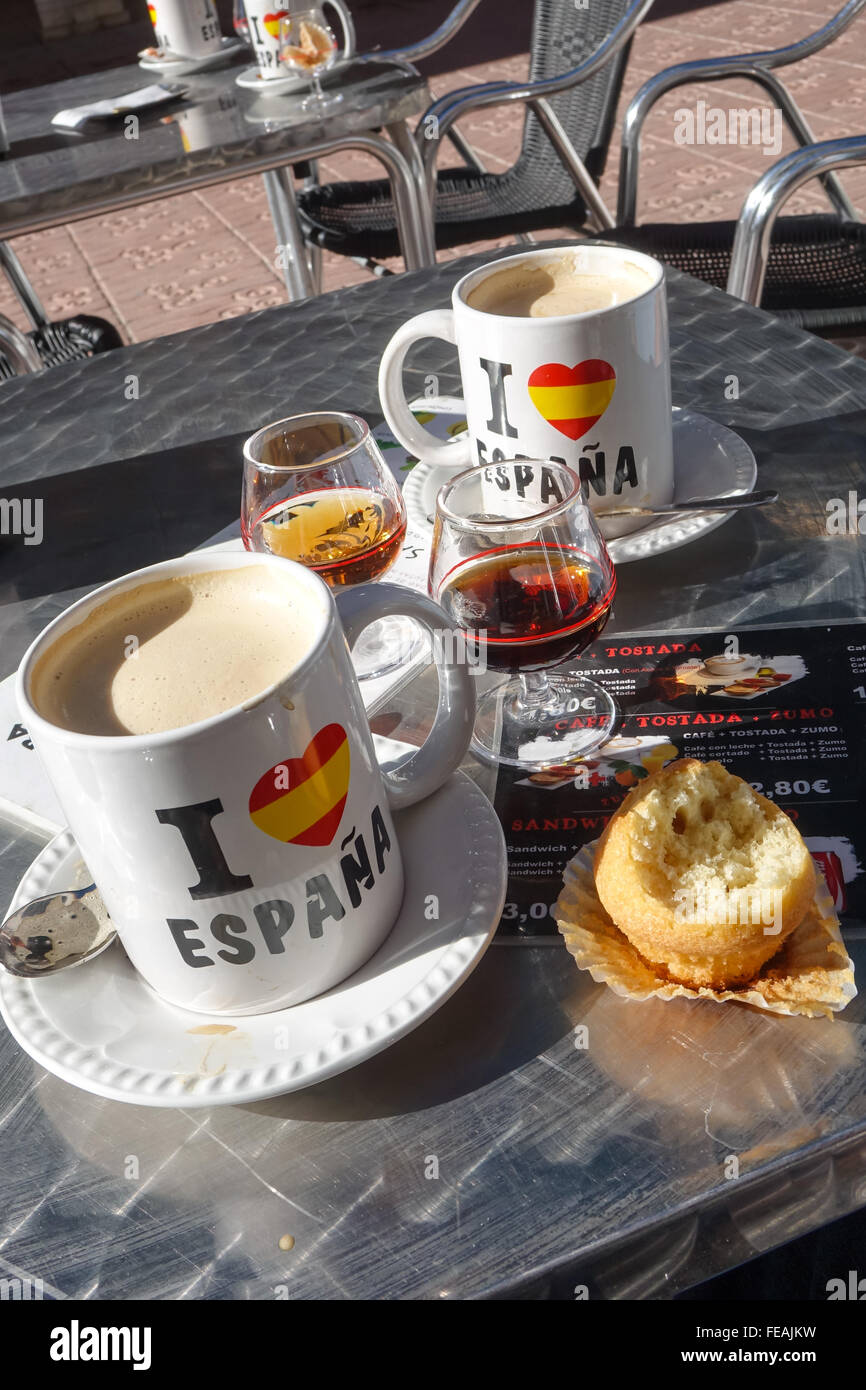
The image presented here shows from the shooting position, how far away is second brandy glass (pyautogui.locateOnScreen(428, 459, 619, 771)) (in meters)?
0.68

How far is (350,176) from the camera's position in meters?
4.71

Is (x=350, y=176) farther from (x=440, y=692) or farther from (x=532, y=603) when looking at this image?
(x=440, y=692)

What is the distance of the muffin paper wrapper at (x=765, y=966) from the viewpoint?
1.69 ft

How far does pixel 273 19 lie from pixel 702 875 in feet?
6.59

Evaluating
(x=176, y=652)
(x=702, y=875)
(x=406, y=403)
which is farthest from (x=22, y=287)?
(x=702, y=875)

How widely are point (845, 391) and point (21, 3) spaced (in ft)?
31.8

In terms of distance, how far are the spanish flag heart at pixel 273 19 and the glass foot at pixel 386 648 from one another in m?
1.66

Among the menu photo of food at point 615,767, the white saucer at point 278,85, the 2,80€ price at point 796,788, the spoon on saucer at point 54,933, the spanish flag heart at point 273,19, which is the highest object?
the spanish flag heart at point 273,19

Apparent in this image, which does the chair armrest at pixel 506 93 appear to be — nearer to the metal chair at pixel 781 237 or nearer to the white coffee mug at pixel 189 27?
the metal chair at pixel 781 237

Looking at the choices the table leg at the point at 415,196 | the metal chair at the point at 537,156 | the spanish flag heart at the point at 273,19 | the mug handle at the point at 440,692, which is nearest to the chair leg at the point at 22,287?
the metal chair at the point at 537,156

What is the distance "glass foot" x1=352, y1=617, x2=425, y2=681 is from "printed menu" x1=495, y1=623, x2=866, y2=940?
12 centimetres

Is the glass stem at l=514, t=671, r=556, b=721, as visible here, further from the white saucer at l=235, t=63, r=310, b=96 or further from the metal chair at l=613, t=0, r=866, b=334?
the white saucer at l=235, t=63, r=310, b=96

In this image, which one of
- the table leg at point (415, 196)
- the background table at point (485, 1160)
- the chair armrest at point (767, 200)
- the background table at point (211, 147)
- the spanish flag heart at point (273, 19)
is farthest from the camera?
the spanish flag heart at point (273, 19)
